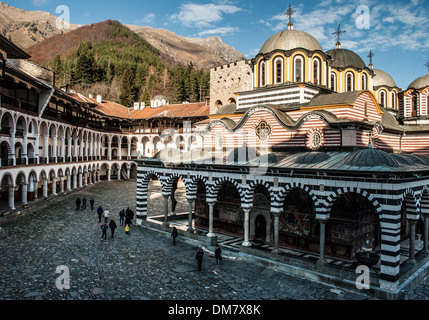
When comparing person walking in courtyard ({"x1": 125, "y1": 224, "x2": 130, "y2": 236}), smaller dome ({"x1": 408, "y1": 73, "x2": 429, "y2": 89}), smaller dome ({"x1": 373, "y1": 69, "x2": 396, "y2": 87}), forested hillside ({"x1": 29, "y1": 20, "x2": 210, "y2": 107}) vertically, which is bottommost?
person walking in courtyard ({"x1": 125, "y1": 224, "x2": 130, "y2": 236})

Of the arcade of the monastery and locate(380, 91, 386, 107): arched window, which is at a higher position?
locate(380, 91, 386, 107): arched window

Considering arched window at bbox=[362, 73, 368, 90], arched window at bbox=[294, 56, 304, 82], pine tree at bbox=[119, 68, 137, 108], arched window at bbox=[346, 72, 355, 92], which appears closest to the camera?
arched window at bbox=[294, 56, 304, 82]

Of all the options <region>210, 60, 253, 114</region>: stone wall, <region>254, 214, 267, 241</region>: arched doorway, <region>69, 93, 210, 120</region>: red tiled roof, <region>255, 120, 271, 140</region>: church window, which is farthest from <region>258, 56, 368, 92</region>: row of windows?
<region>69, 93, 210, 120</region>: red tiled roof

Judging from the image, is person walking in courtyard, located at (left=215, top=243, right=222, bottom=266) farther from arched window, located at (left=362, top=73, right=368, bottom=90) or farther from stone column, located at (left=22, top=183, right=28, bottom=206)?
arched window, located at (left=362, top=73, right=368, bottom=90)

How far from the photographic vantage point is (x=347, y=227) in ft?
51.3

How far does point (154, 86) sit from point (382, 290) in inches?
2746

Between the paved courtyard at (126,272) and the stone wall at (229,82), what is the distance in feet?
94.8

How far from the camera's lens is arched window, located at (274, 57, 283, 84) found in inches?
875

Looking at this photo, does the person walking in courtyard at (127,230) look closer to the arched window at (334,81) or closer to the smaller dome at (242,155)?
the smaller dome at (242,155)

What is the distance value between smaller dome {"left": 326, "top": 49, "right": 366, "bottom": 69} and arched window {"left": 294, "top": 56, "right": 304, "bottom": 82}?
5016mm

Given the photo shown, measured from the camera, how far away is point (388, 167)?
12.2m

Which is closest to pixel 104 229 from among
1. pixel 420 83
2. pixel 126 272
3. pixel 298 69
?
pixel 126 272

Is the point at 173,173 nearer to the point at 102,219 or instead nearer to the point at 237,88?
the point at 102,219

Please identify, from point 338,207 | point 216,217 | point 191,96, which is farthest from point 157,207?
point 191,96
